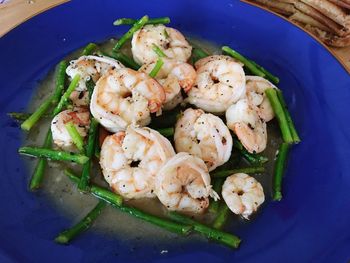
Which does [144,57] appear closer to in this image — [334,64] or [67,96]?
[67,96]

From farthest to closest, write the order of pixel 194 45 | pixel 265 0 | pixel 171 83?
pixel 265 0
pixel 194 45
pixel 171 83

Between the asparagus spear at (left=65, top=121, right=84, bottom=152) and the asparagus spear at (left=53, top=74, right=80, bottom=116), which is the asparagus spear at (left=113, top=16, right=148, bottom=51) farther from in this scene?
the asparagus spear at (left=65, top=121, right=84, bottom=152)

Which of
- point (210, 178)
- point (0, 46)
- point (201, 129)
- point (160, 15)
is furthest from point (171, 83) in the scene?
point (0, 46)

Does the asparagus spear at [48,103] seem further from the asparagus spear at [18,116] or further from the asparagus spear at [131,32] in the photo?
the asparagus spear at [131,32]

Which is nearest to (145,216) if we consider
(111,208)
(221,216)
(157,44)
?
(111,208)

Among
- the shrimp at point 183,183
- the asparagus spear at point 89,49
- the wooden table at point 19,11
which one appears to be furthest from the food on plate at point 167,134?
the wooden table at point 19,11

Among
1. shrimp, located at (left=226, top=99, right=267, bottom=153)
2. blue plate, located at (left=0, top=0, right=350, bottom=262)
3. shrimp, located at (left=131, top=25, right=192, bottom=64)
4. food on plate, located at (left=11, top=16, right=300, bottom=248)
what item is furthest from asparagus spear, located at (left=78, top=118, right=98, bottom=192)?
shrimp, located at (left=226, top=99, right=267, bottom=153)

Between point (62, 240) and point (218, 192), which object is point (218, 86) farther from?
point (62, 240)

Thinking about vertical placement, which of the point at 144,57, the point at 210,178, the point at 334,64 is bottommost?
the point at 210,178
